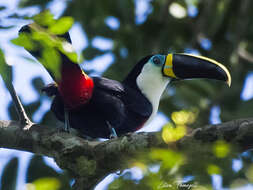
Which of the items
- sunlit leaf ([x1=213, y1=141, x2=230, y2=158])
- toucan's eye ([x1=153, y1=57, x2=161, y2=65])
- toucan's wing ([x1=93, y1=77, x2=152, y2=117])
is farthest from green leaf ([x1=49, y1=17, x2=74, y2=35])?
toucan's eye ([x1=153, y1=57, x2=161, y2=65])

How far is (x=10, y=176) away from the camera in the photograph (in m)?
2.68

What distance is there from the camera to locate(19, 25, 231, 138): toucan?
3143 millimetres

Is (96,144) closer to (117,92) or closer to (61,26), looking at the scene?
(117,92)

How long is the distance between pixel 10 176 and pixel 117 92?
987mm

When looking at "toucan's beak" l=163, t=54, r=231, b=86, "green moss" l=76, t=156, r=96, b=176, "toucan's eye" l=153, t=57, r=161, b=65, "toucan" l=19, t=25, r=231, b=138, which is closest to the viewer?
"green moss" l=76, t=156, r=96, b=176

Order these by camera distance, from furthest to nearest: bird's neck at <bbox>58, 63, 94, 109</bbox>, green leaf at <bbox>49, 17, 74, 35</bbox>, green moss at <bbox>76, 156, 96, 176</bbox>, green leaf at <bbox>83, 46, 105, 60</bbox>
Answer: green leaf at <bbox>83, 46, 105, 60</bbox>, bird's neck at <bbox>58, 63, 94, 109</bbox>, green moss at <bbox>76, 156, 96, 176</bbox>, green leaf at <bbox>49, 17, 74, 35</bbox>

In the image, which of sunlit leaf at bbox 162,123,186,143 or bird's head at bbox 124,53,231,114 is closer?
sunlit leaf at bbox 162,123,186,143

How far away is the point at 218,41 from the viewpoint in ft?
16.2

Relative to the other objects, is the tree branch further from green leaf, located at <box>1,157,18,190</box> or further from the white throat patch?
the white throat patch

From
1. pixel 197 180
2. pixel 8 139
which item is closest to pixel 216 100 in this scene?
pixel 8 139

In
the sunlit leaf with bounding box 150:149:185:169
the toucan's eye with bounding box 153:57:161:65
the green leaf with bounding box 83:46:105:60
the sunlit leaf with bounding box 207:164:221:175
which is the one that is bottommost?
the green leaf with bounding box 83:46:105:60

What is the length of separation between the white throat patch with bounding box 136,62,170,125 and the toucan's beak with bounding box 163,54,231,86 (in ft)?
0.21

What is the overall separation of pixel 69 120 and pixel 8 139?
0.65 m

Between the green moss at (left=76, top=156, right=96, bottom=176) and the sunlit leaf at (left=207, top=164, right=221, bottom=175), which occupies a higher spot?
the sunlit leaf at (left=207, top=164, right=221, bottom=175)
